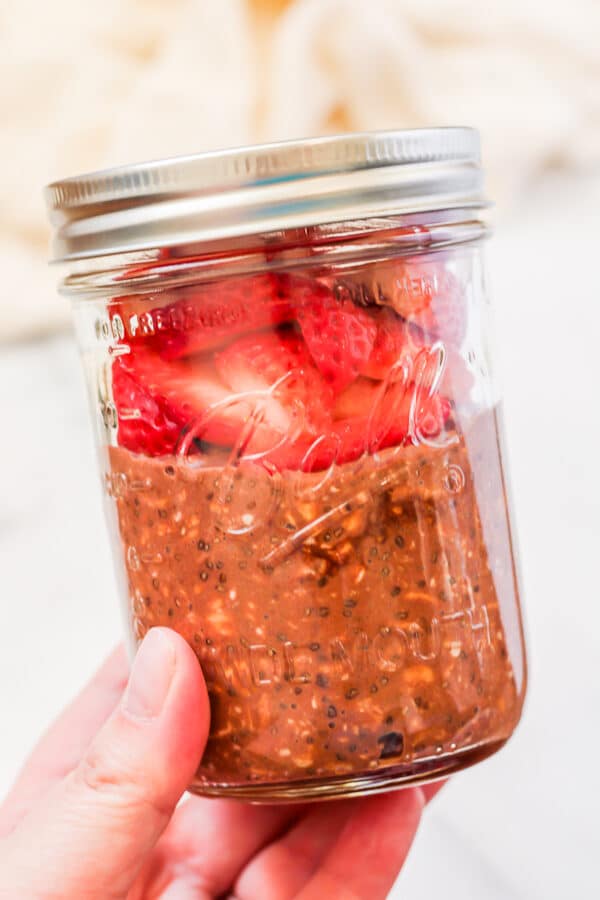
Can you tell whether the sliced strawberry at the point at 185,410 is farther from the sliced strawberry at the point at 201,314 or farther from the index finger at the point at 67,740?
the index finger at the point at 67,740

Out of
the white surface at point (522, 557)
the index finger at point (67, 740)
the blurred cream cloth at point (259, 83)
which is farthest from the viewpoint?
the blurred cream cloth at point (259, 83)

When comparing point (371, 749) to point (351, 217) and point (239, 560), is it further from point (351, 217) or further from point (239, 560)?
point (351, 217)

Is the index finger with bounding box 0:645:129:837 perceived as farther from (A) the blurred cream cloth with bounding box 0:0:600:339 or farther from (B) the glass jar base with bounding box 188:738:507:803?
(A) the blurred cream cloth with bounding box 0:0:600:339

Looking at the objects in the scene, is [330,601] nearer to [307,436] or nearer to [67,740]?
[307,436]


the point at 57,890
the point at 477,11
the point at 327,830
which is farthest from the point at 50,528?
the point at 477,11

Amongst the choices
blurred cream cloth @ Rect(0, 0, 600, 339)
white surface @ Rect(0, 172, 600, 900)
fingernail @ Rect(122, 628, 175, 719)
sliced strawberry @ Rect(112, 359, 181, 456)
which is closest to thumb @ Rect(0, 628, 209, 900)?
fingernail @ Rect(122, 628, 175, 719)

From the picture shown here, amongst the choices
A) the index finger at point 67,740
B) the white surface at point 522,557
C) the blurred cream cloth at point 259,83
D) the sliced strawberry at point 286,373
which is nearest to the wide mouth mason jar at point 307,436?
the sliced strawberry at point 286,373

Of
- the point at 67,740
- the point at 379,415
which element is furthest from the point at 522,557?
the point at 379,415
